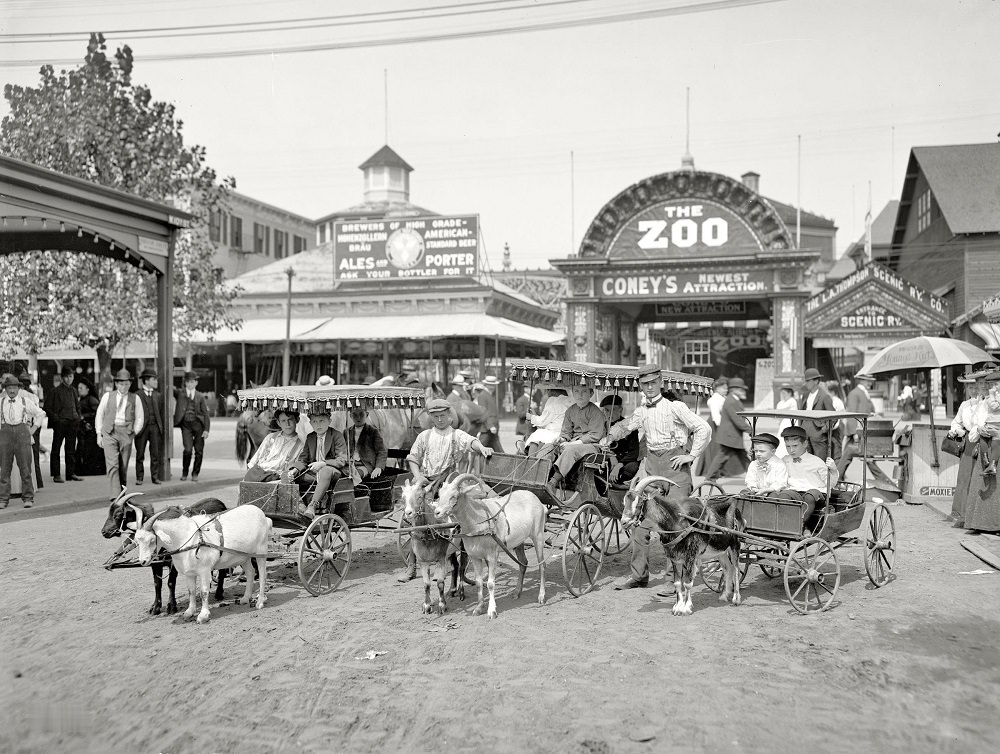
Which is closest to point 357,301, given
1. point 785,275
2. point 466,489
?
point 785,275

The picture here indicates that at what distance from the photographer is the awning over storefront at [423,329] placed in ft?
110

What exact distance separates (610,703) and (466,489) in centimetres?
252

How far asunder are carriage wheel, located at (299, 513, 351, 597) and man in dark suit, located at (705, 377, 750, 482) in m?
7.28

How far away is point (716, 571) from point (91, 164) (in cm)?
1756

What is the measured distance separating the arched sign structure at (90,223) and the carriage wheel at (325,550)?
25.6 feet

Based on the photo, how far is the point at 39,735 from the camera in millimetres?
4961

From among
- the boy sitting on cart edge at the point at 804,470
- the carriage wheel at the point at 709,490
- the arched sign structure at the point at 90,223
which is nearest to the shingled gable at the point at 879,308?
the carriage wheel at the point at 709,490

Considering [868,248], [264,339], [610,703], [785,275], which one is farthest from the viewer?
[868,248]

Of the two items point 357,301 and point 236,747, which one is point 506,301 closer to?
point 357,301

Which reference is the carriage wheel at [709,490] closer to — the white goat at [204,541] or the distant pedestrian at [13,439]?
the white goat at [204,541]

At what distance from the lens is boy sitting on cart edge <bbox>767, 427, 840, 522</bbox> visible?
820cm

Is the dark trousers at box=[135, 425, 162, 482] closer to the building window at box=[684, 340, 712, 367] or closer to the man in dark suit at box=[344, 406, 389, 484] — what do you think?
the man in dark suit at box=[344, 406, 389, 484]

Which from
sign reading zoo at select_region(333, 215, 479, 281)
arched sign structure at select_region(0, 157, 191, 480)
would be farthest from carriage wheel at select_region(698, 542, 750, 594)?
sign reading zoo at select_region(333, 215, 479, 281)

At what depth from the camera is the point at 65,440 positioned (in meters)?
16.4
